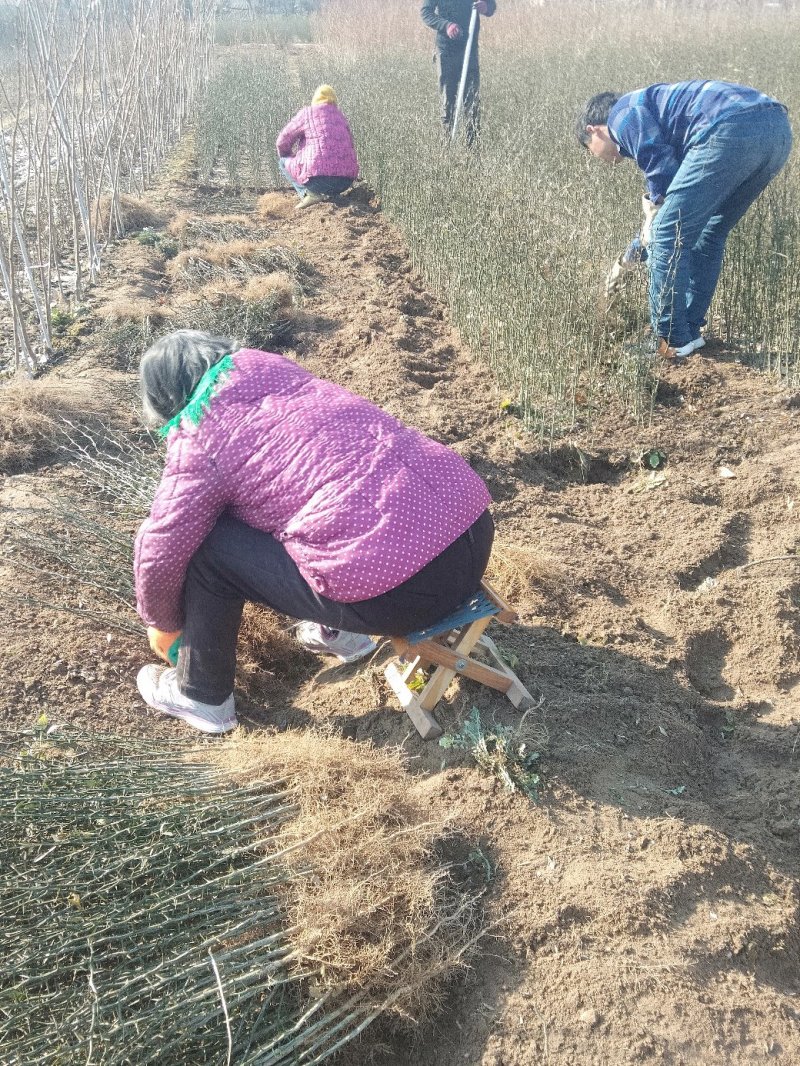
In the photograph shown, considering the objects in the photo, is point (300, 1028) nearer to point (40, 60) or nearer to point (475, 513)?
point (475, 513)

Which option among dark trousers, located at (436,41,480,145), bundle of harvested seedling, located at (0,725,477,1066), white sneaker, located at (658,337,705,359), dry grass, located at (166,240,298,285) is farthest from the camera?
dark trousers, located at (436,41,480,145)

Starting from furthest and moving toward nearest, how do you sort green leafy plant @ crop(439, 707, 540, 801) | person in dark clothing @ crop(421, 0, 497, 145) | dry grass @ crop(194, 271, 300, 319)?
1. person in dark clothing @ crop(421, 0, 497, 145)
2. dry grass @ crop(194, 271, 300, 319)
3. green leafy plant @ crop(439, 707, 540, 801)

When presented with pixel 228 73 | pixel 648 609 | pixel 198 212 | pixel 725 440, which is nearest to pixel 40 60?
pixel 198 212

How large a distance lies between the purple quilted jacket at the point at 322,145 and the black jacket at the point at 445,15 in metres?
1.65

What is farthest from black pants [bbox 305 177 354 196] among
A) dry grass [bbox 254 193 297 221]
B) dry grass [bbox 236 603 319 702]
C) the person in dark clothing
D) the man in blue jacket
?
dry grass [bbox 236 603 319 702]

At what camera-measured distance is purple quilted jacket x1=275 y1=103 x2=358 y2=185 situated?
7.38 meters

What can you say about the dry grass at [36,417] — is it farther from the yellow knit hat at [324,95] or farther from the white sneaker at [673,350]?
the yellow knit hat at [324,95]

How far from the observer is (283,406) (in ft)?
6.89

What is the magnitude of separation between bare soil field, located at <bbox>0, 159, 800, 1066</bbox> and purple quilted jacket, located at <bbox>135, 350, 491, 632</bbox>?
0.57m

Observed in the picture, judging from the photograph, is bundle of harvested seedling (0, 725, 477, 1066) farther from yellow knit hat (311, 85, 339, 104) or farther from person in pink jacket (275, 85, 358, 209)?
yellow knit hat (311, 85, 339, 104)

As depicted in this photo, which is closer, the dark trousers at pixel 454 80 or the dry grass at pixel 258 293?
the dry grass at pixel 258 293

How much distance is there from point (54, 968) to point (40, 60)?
520 cm

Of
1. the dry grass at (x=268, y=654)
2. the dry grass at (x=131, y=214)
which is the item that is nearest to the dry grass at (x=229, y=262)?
the dry grass at (x=131, y=214)

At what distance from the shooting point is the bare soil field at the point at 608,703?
1754 mm
